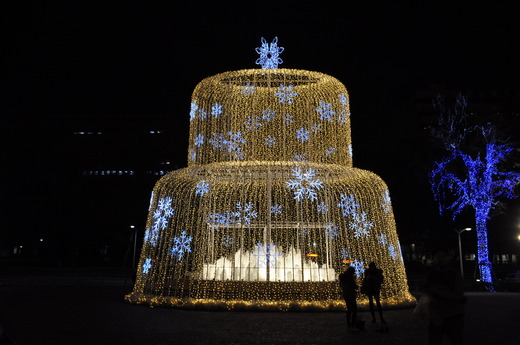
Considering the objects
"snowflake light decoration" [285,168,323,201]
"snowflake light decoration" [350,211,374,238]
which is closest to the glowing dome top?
"snowflake light decoration" [285,168,323,201]

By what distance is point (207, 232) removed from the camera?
50.8 feet

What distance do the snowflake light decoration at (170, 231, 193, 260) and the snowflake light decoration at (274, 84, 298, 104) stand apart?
16.5 feet

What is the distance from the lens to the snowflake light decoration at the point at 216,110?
46.1 feet

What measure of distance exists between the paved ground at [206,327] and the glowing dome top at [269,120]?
187 inches

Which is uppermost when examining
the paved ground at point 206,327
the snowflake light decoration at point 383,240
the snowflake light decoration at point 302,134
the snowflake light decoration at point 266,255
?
the snowflake light decoration at point 302,134

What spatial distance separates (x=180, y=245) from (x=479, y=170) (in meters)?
17.9

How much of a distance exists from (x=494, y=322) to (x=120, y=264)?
41.2m

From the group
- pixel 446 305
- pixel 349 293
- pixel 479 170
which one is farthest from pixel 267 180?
pixel 479 170

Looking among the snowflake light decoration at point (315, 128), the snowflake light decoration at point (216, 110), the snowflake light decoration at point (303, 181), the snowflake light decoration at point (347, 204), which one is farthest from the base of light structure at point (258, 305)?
the snowflake light decoration at point (216, 110)

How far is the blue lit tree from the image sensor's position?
23.1 m

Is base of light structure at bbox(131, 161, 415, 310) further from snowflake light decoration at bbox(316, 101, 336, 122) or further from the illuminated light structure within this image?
snowflake light decoration at bbox(316, 101, 336, 122)

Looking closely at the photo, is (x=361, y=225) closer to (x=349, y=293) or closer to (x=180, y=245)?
(x=349, y=293)

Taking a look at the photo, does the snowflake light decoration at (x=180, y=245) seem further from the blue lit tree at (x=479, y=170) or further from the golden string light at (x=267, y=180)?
the blue lit tree at (x=479, y=170)

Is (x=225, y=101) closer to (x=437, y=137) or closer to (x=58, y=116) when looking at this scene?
(x=437, y=137)
